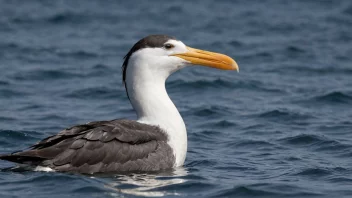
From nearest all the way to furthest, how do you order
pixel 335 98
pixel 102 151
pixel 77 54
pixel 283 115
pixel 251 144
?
1. pixel 102 151
2. pixel 251 144
3. pixel 283 115
4. pixel 335 98
5. pixel 77 54

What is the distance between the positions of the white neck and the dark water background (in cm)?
68

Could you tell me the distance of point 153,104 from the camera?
42.3ft

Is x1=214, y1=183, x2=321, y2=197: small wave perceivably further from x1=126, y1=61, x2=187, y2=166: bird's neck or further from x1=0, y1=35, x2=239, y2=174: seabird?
x1=126, y1=61, x2=187, y2=166: bird's neck

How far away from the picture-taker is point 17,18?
89.4 feet

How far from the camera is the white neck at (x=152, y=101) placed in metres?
12.8

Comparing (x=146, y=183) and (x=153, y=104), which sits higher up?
(x=153, y=104)

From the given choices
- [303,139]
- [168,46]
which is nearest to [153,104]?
[168,46]

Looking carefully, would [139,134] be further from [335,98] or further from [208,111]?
[335,98]

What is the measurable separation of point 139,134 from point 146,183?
97 cm

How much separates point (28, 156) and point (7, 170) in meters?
0.61

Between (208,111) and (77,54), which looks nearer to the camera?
(208,111)

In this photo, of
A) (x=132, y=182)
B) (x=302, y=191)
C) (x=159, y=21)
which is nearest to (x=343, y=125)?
(x=302, y=191)

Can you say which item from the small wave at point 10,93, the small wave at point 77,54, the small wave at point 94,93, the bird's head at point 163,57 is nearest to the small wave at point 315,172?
the bird's head at point 163,57

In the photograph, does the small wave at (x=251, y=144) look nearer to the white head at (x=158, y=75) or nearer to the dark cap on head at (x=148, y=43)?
the white head at (x=158, y=75)
